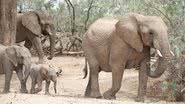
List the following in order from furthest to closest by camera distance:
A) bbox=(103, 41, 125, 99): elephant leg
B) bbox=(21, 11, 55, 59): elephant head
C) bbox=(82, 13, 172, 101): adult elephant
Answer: bbox=(21, 11, 55, 59): elephant head
bbox=(103, 41, 125, 99): elephant leg
bbox=(82, 13, 172, 101): adult elephant

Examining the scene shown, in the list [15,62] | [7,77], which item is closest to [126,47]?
[15,62]

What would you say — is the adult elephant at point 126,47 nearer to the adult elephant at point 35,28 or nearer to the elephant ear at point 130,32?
the elephant ear at point 130,32

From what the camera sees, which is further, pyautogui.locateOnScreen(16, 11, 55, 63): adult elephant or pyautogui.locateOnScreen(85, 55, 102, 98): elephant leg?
pyautogui.locateOnScreen(16, 11, 55, 63): adult elephant

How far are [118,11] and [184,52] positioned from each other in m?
17.7

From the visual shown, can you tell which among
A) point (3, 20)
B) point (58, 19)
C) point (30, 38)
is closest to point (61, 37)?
point (58, 19)

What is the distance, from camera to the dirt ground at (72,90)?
877 cm

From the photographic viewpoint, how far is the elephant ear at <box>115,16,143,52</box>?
973 centimetres

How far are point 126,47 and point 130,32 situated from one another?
32cm

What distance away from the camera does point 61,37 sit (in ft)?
85.8

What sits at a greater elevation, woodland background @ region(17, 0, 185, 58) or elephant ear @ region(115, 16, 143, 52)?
elephant ear @ region(115, 16, 143, 52)

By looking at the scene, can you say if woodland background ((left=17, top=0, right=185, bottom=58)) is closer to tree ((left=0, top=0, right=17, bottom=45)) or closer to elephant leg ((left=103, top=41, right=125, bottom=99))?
elephant leg ((left=103, top=41, right=125, bottom=99))

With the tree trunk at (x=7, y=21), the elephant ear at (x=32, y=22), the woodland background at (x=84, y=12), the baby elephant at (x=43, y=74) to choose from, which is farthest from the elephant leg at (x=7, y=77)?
the elephant ear at (x=32, y=22)

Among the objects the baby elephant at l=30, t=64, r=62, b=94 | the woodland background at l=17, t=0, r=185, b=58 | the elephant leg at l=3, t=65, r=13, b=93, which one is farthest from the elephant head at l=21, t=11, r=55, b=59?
the elephant leg at l=3, t=65, r=13, b=93

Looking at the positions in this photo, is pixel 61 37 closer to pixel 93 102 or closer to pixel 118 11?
pixel 118 11
